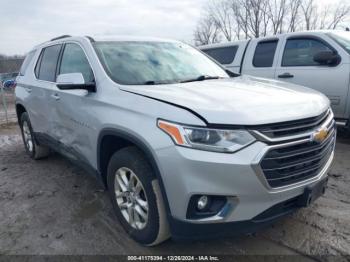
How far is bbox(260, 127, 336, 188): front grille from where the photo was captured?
217cm

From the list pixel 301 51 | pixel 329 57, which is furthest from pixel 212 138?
pixel 301 51

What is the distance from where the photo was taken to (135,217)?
277 cm

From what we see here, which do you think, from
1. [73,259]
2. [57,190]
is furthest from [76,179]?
[73,259]

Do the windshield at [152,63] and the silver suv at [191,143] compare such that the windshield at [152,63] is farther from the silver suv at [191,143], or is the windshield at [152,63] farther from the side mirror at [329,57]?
the side mirror at [329,57]

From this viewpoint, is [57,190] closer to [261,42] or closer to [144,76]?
[144,76]

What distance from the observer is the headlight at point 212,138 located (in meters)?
2.13

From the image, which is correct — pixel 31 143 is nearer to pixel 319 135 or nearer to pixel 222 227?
pixel 222 227

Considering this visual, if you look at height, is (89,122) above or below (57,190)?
above

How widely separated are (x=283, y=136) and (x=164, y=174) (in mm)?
851

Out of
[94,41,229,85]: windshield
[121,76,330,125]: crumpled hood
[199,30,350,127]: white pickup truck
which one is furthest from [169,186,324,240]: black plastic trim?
[199,30,350,127]: white pickup truck

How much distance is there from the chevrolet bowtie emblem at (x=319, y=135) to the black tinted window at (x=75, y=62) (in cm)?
208

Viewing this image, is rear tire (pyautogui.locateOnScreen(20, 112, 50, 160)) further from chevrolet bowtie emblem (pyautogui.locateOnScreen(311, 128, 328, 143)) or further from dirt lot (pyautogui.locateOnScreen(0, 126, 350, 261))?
chevrolet bowtie emblem (pyautogui.locateOnScreen(311, 128, 328, 143))

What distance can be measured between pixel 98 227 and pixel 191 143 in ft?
5.13

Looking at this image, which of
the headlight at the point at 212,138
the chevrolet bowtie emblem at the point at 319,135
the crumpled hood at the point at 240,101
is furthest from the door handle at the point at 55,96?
the chevrolet bowtie emblem at the point at 319,135
